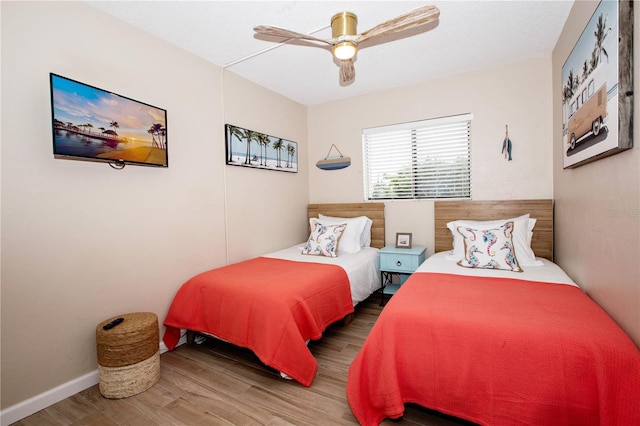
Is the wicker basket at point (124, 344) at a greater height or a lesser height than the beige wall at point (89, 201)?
lesser

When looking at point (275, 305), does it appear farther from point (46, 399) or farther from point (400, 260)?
point (400, 260)

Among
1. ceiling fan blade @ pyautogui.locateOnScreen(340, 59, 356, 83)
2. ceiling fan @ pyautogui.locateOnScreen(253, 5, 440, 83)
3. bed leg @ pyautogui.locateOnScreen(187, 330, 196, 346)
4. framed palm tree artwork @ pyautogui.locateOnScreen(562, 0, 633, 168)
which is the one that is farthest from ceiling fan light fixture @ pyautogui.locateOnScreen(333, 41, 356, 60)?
bed leg @ pyautogui.locateOnScreen(187, 330, 196, 346)

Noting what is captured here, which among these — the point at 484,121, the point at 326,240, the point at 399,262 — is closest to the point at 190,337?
the point at 326,240

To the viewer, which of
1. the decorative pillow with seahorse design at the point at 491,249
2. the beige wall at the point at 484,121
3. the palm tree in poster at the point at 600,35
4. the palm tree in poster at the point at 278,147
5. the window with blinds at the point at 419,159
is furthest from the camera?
the palm tree in poster at the point at 278,147

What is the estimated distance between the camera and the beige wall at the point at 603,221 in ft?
4.39

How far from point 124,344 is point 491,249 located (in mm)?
2817

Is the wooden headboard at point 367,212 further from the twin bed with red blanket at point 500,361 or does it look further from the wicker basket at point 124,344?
the wicker basket at point 124,344

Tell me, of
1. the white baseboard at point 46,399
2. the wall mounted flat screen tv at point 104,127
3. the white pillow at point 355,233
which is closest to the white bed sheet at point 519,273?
the white pillow at point 355,233

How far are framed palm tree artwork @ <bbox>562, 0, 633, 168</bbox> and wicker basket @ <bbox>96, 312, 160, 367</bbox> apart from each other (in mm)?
2847

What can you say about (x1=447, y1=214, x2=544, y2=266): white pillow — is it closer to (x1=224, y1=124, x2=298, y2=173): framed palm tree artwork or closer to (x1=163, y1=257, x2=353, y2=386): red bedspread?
(x1=163, y1=257, x2=353, y2=386): red bedspread

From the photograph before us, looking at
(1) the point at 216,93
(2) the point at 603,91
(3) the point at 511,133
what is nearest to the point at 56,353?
(1) the point at 216,93

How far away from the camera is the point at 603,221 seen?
5.49 feet

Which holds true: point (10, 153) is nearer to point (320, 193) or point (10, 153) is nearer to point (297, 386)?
point (297, 386)

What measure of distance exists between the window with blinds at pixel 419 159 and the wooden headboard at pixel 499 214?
0.21 meters
